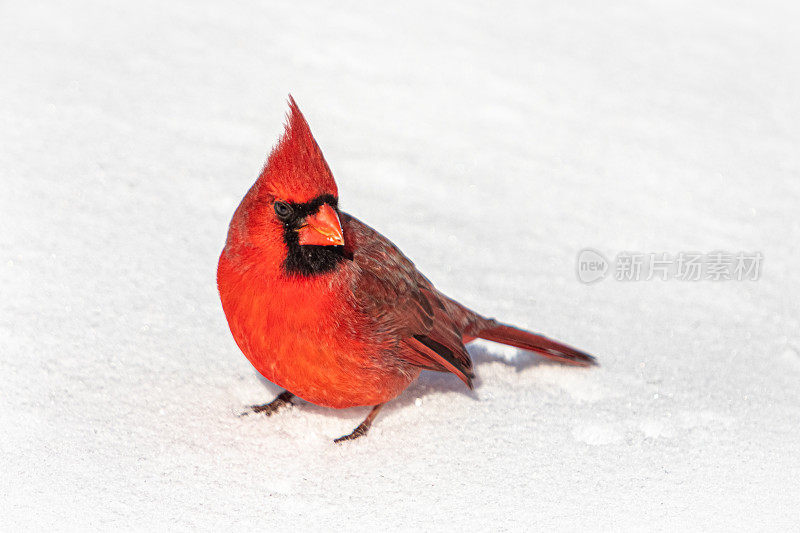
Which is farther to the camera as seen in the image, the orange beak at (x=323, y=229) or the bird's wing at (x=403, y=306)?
the bird's wing at (x=403, y=306)

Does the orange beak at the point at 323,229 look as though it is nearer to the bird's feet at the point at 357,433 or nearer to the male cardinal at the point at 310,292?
the male cardinal at the point at 310,292

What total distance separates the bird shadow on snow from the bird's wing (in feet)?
0.74

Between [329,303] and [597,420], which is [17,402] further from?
[597,420]

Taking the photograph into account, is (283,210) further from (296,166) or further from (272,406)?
(272,406)

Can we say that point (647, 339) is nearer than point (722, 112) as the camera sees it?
Yes

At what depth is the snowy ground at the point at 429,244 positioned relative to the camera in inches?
106

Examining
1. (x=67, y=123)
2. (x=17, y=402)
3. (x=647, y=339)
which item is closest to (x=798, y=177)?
(x=647, y=339)

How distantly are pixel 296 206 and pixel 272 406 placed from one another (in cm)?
84

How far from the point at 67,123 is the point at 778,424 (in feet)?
11.7

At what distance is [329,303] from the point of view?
2.66 m

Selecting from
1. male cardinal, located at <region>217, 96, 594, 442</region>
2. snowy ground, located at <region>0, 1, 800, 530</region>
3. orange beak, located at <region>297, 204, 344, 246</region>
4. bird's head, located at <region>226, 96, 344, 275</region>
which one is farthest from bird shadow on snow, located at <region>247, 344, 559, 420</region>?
orange beak, located at <region>297, 204, 344, 246</region>

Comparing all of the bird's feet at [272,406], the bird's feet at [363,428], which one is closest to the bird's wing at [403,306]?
the bird's feet at [363,428]

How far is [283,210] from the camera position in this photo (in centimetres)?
257

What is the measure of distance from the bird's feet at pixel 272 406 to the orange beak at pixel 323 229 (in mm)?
760
